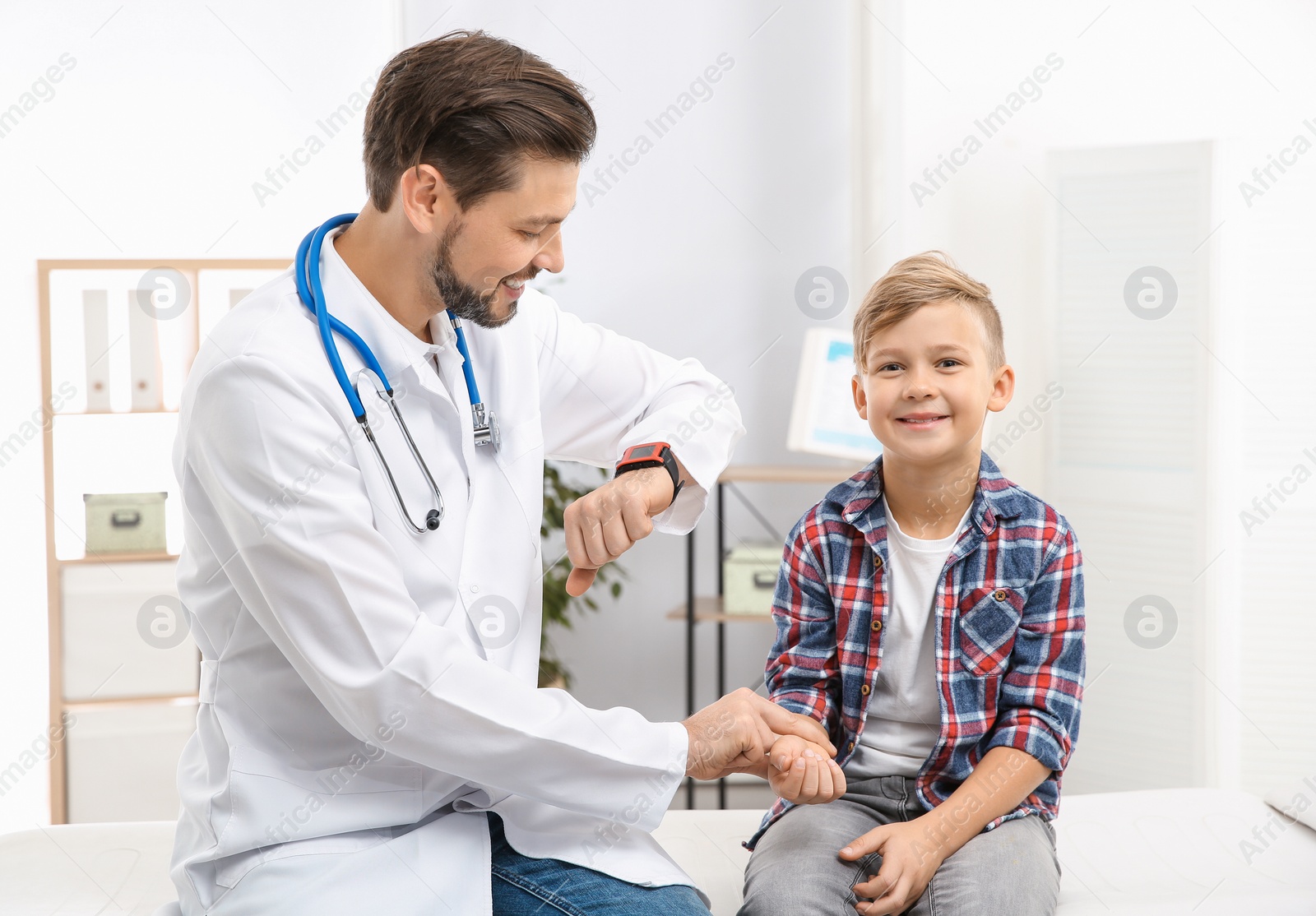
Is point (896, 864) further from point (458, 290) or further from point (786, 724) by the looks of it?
point (458, 290)

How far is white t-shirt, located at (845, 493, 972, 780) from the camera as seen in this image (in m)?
1.35

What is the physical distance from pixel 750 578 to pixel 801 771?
1.80m

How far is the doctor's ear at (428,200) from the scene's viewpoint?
1.17 m

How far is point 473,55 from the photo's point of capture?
46.6 inches

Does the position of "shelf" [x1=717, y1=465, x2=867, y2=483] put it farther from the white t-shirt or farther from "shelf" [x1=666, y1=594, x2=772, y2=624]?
the white t-shirt

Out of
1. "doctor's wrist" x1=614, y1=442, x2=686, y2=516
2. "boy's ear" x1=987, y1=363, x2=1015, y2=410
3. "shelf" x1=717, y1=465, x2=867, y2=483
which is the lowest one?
"shelf" x1=717, y1=465, x2=867, y2=483

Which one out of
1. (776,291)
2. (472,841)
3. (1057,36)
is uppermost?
(1057,36)

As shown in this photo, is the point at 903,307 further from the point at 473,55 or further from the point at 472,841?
the point at 472,841

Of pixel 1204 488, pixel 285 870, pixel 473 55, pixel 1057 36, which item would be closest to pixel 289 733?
pixel 285 870

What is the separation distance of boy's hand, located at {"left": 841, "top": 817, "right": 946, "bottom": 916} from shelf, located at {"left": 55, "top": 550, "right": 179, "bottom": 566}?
2.30 meters

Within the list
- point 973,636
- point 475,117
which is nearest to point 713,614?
point 973,636

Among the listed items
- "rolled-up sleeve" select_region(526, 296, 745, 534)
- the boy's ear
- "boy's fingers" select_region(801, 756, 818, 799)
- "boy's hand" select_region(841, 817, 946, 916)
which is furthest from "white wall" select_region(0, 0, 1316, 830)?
"boy's fingers" select_region(801, 756, 818, 799)

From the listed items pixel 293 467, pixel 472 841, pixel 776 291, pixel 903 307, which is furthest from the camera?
pixel 776 291

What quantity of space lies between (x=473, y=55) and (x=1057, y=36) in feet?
6.78
